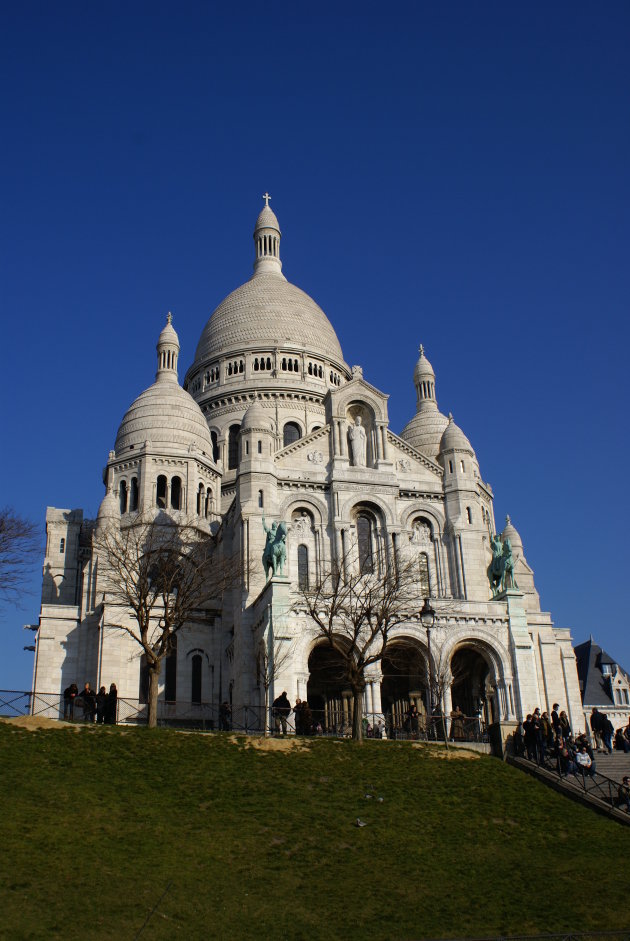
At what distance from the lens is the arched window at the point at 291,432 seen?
237ft

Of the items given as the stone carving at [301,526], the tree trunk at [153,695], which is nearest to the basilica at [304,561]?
the stone carving at [301,526]

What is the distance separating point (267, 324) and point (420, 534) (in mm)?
28186

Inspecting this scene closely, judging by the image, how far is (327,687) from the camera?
50.6 meters

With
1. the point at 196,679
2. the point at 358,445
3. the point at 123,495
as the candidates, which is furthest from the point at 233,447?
the point at 196,679

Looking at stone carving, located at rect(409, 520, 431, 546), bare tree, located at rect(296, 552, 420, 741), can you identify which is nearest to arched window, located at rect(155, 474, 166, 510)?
bare tree, located at rect(296, 552, 420, 741)

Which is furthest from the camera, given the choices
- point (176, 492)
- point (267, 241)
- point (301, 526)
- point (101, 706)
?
point (267, 241)

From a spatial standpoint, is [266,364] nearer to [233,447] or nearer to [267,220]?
[233,447]

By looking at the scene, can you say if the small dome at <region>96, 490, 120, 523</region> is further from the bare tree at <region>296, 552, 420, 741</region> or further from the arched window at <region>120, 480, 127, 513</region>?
the bare tree at <region>296, 552, 420, 741</region>

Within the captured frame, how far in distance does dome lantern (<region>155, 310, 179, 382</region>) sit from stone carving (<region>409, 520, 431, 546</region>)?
77.4ft

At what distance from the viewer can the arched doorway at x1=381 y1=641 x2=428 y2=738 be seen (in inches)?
1902

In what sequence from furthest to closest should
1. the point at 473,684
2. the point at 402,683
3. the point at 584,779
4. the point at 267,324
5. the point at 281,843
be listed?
1. the point at 267,324
2. the point at 402,683
3. the point at 473,684
4. the point at 584,779
5. the point at 281,843

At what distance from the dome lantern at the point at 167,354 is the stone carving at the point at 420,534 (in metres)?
23.6

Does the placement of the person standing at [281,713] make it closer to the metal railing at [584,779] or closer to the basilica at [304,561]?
the basilica at [304,561]

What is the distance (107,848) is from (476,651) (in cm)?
2803
